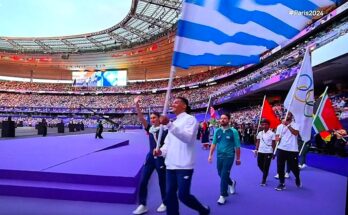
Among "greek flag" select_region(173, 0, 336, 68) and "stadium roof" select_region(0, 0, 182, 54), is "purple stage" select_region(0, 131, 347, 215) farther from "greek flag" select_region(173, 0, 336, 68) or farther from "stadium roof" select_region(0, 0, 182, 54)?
"stadium roof" select_region(0, 0, 182, 54)

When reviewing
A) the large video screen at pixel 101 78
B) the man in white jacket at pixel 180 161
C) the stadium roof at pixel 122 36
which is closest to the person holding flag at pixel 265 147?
the man in white jacket at pixel 180 161

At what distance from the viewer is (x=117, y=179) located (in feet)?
18.7

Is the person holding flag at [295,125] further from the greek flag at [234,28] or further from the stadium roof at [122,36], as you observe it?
the stadium roof at [122,36]

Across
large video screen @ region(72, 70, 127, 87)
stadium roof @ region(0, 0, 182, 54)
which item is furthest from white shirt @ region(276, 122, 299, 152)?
large video screen @ region(72, 70, 127, 87)

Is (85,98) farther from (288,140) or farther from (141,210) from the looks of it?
(141,210)

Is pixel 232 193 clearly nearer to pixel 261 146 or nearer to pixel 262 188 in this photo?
pixel 262 188

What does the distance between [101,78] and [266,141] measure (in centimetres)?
5642

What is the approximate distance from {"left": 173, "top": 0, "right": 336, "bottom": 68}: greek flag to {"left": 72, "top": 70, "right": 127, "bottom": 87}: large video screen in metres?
56.9

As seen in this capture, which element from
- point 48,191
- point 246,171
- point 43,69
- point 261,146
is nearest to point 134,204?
point 48,191

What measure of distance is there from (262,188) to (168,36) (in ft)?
118

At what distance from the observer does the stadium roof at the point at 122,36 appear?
35.1 metres

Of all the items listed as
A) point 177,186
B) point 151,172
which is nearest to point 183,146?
point 177,186

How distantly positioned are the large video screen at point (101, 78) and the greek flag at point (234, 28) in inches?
2242

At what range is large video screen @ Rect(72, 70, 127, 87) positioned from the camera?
59.6 meters
